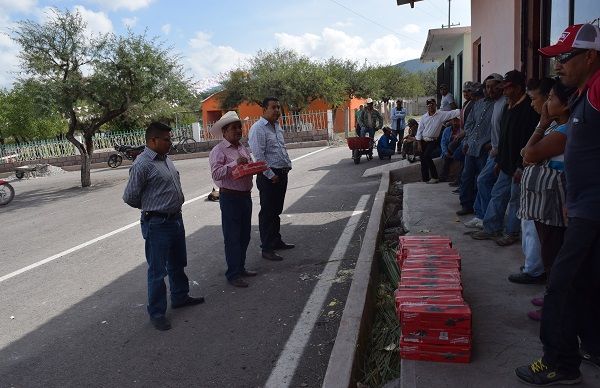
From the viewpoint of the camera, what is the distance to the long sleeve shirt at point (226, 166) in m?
5.07

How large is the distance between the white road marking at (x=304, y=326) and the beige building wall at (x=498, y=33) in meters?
3.81

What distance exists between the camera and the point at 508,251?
4.98 m

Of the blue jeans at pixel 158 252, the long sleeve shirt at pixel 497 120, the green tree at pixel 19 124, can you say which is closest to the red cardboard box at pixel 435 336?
the blue jeans at pixel 158 252

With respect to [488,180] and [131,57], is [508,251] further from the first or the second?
[131,57]

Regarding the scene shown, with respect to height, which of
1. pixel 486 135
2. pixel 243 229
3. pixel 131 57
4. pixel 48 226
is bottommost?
pixel 48 226

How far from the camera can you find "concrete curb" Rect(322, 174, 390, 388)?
3.15 m

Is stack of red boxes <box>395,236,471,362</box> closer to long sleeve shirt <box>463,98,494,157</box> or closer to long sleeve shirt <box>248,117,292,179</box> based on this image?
long sleeve shirt <box>248,117,292,179</box>

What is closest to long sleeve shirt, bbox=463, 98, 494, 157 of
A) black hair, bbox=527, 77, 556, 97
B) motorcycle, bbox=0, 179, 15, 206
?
black hair, bbox=527, 77, 556, 97

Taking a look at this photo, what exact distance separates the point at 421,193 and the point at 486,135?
2425 millimetres

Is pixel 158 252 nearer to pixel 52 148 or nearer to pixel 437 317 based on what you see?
pixel 437 317

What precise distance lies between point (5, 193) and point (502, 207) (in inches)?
535

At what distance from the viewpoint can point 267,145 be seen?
5.95 m

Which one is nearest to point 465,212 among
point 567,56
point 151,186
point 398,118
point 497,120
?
point 497,120

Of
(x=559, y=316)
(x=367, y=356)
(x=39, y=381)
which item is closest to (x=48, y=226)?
(x=39, y=381)
